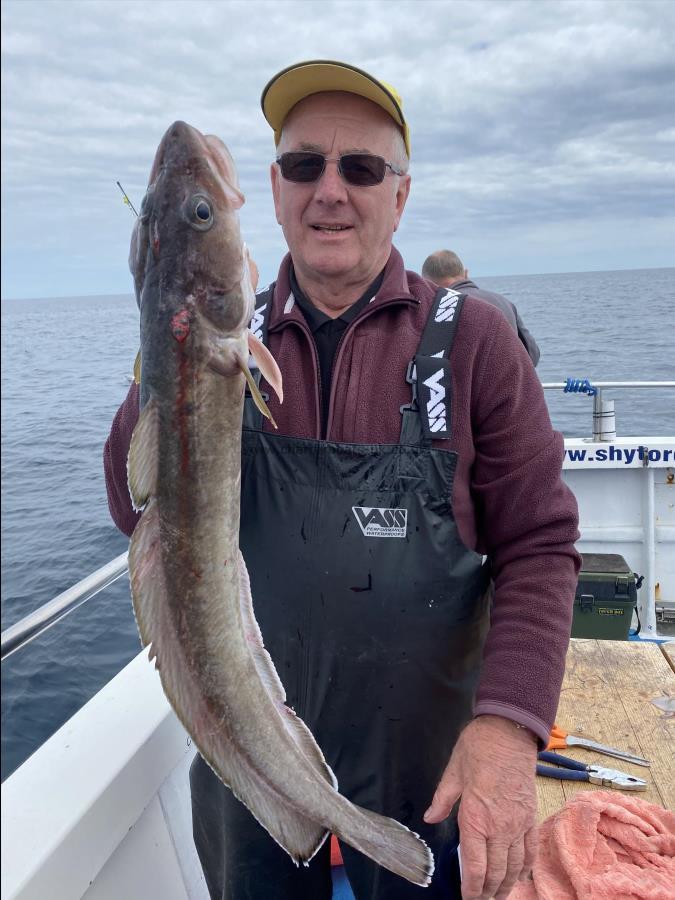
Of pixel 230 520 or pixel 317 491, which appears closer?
pixel 230 520

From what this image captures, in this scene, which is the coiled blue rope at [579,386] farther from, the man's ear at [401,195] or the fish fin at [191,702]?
the fish fin at [191,702]

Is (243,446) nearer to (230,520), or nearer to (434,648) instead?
(230,520)

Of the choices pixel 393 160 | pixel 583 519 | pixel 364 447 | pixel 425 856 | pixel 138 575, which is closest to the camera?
pixel 138 575

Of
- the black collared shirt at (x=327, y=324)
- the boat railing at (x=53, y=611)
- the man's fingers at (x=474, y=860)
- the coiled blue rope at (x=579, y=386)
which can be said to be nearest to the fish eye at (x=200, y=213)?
the black collared shirt at (x=327, y=324)

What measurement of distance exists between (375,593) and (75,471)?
12.9 metres

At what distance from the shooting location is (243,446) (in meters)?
2.21

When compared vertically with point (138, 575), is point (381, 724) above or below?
below

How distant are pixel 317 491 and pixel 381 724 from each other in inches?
29.4

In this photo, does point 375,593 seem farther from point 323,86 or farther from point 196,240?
point 323,86

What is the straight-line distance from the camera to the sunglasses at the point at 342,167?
224 cm

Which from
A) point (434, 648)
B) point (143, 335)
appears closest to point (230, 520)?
point (143, 335)

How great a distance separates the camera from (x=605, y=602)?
623 cm

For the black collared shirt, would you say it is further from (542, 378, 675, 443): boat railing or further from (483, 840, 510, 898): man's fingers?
(542, 378, 675, 443): boat railing

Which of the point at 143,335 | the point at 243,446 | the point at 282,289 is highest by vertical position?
the point at 282,289
